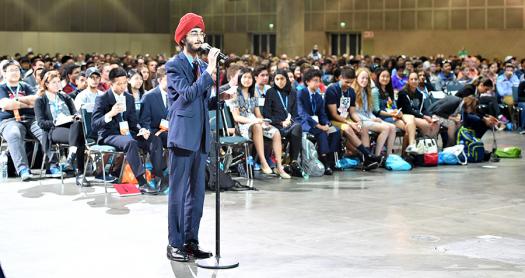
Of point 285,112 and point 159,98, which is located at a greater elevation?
point 159,98

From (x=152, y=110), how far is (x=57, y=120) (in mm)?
1201

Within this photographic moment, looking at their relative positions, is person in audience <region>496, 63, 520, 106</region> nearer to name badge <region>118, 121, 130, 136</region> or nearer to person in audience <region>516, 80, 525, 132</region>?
person in audience <region>516, 80, 525, 132</region>

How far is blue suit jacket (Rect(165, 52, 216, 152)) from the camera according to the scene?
18.8 feet

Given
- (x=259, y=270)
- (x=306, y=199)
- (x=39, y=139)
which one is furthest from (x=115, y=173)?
(x=259, y=270)

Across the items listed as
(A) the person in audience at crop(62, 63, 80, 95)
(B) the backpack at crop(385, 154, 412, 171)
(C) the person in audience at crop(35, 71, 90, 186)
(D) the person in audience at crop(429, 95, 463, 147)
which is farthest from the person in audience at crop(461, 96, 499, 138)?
(C) the person in audience at crop(35, 71, 90, 186)

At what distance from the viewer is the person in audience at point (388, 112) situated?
1170cm

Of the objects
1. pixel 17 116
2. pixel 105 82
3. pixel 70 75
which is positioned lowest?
pixel 17 116

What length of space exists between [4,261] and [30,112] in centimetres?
462

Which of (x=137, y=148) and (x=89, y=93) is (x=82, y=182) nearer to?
(x=137, y=148)

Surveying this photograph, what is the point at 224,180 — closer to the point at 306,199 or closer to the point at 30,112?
the point at 306,199

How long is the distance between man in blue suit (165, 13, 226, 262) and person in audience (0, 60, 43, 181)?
4390 millimetres

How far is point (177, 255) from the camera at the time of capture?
593 cm

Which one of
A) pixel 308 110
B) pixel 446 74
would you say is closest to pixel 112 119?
pixel 308 110

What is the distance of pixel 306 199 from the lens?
865 centimetres
